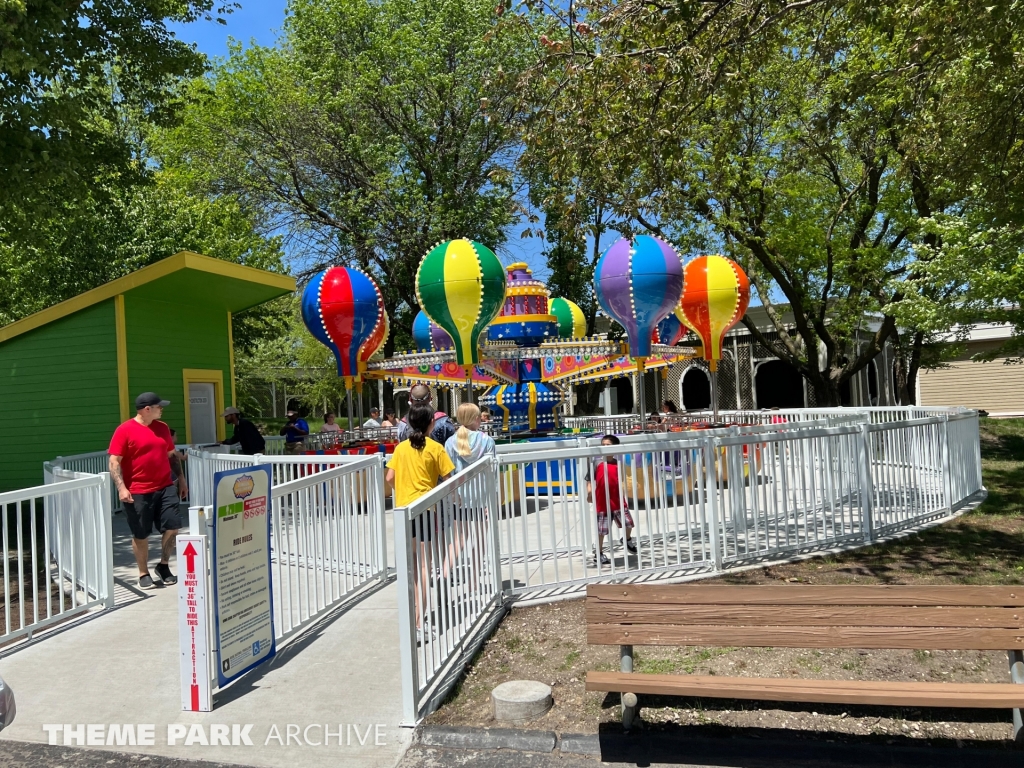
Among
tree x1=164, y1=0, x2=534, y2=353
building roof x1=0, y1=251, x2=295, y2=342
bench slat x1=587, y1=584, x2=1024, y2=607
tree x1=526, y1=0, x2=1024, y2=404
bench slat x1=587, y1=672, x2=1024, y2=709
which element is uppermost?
tree x1=164, y1=0, x2=534, y2=353

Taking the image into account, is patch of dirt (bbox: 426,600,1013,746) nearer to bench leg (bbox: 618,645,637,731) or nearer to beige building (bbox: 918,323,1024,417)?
bench leg (bbox: 618,645,637,731)

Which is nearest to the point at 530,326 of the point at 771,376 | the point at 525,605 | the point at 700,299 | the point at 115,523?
the point at 700,299

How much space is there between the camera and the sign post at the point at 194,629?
454 centimetres

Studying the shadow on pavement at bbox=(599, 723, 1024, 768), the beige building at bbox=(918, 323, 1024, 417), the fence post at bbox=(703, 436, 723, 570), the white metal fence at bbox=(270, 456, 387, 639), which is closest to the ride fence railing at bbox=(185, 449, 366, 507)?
the white metal fence at bbox=(270, 456, 387, 639)

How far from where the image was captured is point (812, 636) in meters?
4.08

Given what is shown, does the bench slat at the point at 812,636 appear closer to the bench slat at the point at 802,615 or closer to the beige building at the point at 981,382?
the bench slat at the point at 802,615

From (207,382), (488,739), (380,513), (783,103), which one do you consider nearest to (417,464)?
(380,513)

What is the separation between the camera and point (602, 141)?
934 centimetres

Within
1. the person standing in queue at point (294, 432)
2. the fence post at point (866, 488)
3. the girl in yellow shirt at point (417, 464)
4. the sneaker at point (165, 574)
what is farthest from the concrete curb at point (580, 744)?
the person standing in queue at point (294, 432)

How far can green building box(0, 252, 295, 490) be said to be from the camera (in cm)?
1359

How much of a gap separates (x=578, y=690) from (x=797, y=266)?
19.7 metres

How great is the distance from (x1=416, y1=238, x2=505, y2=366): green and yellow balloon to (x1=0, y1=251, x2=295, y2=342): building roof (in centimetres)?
398

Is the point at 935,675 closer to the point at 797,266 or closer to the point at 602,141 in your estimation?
the point at 602,141

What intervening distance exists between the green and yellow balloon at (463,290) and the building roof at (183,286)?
3984 millimetres
